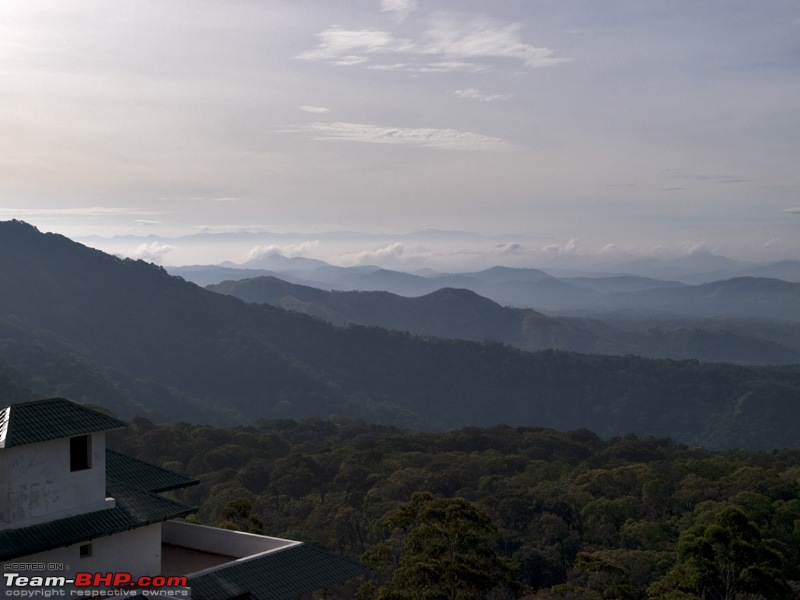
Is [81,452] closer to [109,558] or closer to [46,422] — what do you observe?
[46,422]

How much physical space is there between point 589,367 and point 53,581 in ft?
587

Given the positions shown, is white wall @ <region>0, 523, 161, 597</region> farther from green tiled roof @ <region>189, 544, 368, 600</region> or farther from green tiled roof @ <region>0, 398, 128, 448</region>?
green tiled roof @ <region>0, 398, 128, 448</region>

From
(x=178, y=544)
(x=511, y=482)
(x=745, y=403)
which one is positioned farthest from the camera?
(x=745, y=403)

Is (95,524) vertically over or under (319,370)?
over

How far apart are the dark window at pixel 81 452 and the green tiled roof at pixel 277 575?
275 centimetres

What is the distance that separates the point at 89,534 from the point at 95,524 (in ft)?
1.09

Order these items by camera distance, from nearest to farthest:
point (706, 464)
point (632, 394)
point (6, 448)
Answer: point (6, 448), point (706, 464), point (632, 394)

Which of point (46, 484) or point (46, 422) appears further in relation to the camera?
point (46, 422)

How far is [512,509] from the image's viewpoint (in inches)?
1841

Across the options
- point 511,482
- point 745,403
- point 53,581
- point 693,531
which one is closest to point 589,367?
point 745,403

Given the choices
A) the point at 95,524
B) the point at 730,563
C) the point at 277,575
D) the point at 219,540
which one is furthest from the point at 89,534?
the point at 730,563

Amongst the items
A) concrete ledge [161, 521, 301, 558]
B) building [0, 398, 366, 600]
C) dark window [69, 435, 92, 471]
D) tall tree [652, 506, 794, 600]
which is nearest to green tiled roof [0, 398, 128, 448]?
building [0, 398, 366, 600]

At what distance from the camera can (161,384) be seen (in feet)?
476

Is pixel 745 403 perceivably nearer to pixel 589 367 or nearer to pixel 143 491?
pixel 589 367
